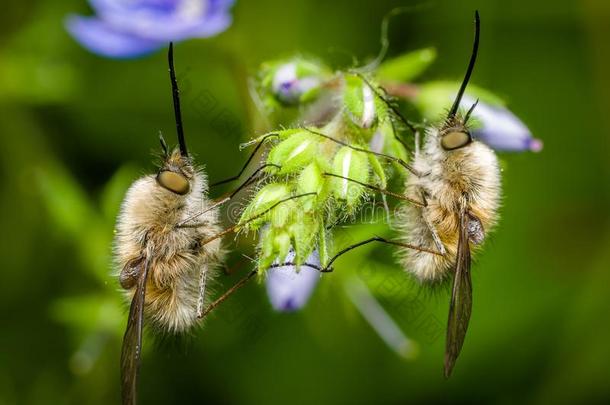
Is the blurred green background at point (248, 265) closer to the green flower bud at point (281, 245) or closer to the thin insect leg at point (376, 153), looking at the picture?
the thin insect leg at point (376, 153)

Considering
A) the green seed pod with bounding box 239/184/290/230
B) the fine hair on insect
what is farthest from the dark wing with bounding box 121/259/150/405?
the green seed pod with bounding box 239/184/290/230

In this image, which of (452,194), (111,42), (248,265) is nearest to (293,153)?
(452,194)

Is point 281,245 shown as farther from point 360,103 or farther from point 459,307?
point 360,103

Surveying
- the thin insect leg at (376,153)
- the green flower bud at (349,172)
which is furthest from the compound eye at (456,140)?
the green flower bud at (349,172)

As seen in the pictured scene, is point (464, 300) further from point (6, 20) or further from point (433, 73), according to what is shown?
point (6, 20)

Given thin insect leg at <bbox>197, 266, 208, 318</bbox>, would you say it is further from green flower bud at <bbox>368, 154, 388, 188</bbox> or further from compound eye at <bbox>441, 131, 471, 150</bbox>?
compound eye at <bbox>441, 131, 471, 150</bbox>

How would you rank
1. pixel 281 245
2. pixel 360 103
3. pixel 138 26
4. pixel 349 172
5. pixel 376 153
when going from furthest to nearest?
1. pixel 138 26
2. pixel 360 103
3. pixel 376 153
4. pixel 349 172
5. pixel 281 245
